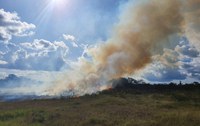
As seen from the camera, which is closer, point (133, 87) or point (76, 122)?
point (76, 122)

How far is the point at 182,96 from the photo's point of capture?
63.4 metres

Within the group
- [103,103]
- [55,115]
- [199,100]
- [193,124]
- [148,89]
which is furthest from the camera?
[148,89]

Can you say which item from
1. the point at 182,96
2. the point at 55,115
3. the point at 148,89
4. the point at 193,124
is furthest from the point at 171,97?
the point at 193,124

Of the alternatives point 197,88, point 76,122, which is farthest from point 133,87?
point 76,122

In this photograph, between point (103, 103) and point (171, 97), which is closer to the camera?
point (103, 103)

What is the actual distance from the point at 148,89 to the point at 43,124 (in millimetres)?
43621

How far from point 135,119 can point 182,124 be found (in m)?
5.81

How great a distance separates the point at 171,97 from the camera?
6288cm

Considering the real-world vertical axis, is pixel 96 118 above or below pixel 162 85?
below

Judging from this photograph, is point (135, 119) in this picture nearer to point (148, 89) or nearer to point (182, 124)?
point (182, 124)

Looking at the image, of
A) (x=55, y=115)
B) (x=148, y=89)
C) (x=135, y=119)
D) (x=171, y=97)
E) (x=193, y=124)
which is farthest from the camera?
(x=148, y=89)

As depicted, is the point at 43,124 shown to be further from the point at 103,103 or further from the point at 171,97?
the point at 171,97

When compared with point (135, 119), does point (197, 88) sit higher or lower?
higher

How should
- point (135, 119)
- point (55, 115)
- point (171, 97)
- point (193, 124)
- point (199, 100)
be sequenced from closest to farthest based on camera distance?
1. point (193, 124)
2. point (135, 119)
3. point (55, 115)
4. point (199, 100)
5. point (171, 97)
